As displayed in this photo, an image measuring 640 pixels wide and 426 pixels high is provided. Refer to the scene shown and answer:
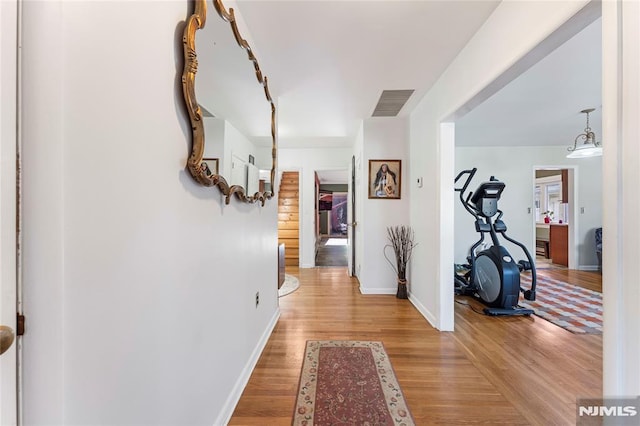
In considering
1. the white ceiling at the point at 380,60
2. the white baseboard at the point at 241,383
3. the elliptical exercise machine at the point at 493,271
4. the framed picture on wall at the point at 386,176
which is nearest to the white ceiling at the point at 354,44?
the white ceiling at the point at 380,60

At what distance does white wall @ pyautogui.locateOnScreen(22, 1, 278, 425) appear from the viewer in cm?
51

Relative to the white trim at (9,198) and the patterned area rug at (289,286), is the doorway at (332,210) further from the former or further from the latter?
the white trim at (9,198)

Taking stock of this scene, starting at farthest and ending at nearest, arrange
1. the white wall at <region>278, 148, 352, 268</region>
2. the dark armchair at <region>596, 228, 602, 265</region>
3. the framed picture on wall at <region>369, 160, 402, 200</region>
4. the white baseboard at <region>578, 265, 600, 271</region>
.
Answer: the white wall at <region>278, 148, 352, 268</region>
the white baseboard at <region>578, 265, 600, 271</region>
the dark armchair at <region>596, 228, 602, 265</region>
the framed picture on wall at <region>369, 160, 402, 200</region>

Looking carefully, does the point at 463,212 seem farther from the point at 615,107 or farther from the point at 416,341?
the point at 615,107

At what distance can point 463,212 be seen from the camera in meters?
4.79

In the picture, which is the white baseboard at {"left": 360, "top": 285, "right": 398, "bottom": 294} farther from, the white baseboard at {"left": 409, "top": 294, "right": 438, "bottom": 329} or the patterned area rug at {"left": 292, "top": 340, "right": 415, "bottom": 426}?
the patterned area rug at {"left": 292, "top": 340, "right": 415, "bottom": 426}

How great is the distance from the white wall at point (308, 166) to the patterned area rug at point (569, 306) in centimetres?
335

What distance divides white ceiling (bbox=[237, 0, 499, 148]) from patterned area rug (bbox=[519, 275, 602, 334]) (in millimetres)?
2735

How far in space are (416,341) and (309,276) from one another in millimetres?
2372

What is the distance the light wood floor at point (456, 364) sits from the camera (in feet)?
4.79

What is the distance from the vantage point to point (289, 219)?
5.38 meters

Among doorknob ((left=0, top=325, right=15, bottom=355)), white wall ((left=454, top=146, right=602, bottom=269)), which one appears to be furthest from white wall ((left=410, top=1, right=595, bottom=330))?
white wall ((left=454, top=146, right=602, bottom=269))

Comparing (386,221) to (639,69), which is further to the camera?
(386,221)

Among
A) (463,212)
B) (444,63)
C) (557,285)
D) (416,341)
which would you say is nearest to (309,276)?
(416,341)
